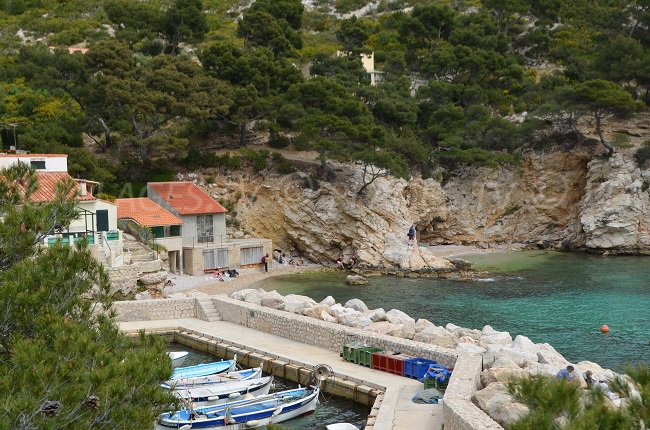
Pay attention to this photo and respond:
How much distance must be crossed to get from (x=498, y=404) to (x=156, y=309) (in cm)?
1708

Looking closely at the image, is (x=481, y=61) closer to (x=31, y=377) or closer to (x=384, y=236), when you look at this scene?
(x=384, y=236)

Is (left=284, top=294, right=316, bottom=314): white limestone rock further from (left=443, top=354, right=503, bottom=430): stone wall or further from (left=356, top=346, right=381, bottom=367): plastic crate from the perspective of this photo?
(left=443, top=354, right=503, bottom=430): stone wall

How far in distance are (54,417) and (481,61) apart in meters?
57.7

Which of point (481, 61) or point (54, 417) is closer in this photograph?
point (54, 417)

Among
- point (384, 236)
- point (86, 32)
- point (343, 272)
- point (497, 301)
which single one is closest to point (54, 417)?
point (497, 301)

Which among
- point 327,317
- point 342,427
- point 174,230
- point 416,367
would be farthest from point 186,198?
point 342,427

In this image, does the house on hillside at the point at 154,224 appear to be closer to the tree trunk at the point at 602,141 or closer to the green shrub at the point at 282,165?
the green shrub at the point at 282,165

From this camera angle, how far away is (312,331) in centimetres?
2644

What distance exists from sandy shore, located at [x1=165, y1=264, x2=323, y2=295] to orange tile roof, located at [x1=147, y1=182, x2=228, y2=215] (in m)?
3.71

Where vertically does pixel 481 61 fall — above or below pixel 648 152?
above

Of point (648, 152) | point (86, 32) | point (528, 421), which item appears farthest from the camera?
point (86, 32)

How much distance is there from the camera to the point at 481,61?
62.9 m

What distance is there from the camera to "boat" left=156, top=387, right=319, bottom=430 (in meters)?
19.4

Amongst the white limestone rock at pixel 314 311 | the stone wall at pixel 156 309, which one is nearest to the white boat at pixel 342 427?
the white limestone rock at pixel 314 311
